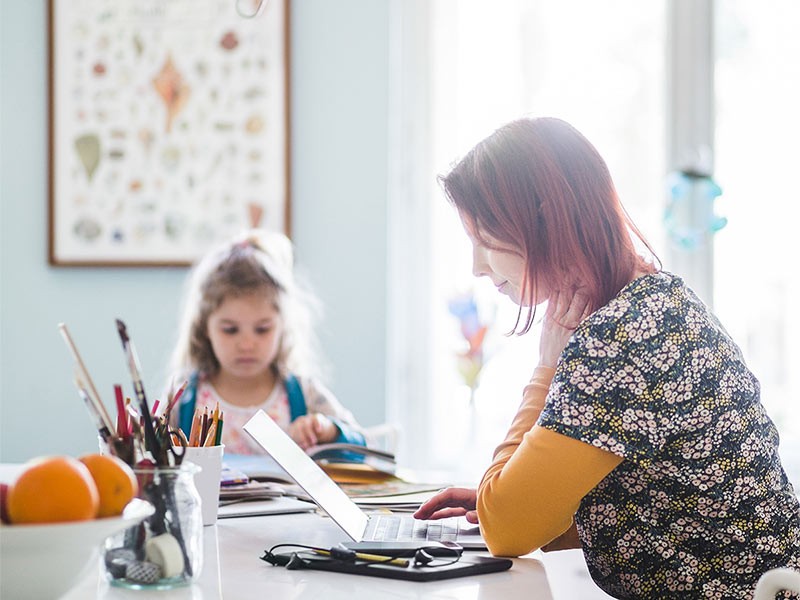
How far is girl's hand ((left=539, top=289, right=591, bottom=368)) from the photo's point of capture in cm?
126

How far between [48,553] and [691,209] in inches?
99.0

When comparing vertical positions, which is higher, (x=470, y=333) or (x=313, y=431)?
(x=470, y=333)

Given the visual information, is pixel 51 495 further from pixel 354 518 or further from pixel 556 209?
pixel 556 209

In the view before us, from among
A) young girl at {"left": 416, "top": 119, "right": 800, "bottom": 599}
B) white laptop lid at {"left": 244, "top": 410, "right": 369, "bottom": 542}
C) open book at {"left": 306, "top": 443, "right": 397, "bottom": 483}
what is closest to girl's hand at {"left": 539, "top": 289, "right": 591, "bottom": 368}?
young girl at {"left": 416, "top": 119, "right": 800, "bottom": 599}

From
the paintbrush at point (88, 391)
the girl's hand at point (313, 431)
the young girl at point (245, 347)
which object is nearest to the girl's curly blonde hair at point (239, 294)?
the young girl at point (245, 347)

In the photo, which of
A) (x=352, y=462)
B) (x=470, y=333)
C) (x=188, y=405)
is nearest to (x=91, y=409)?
(x=352, y=462)

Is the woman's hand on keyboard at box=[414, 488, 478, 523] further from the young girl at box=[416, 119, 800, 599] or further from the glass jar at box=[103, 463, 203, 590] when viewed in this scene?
the glass jar at box=[103, 463, 203, 590]

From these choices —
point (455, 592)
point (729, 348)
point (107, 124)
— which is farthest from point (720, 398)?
point (107, 124)

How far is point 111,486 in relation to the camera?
0.80 m

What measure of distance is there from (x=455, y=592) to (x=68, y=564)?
35 centimetres

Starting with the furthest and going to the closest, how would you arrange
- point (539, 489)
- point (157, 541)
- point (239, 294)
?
point (239, 294) → point (539, 489) → point (157, 541)

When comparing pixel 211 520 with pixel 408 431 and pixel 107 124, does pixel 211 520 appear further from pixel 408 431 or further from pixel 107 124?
pixel 107 124

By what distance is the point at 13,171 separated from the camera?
3072 millimetres

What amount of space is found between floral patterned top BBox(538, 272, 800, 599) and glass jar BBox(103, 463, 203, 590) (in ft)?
1.38
